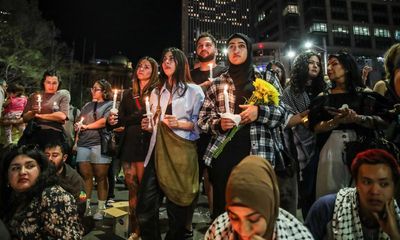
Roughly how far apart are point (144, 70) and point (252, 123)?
6.53 ft

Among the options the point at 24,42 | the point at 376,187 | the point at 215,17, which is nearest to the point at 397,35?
the point at 215,17

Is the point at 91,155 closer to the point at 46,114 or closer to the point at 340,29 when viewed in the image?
the point at 46,114

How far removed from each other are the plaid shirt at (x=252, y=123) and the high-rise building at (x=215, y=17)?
11838cm

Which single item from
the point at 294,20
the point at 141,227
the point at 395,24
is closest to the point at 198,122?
the point at 141,227

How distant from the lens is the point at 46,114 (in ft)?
17.5

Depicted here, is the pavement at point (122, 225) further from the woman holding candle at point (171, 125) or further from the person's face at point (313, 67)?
the person's face at point (313, 67)

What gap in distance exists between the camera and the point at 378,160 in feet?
7.82

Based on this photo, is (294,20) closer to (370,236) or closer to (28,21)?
(28,21)

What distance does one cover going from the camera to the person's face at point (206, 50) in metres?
4.96

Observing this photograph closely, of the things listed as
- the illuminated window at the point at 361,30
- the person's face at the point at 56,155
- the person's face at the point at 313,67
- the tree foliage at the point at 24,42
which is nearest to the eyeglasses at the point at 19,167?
the person's face at the point at 56,155

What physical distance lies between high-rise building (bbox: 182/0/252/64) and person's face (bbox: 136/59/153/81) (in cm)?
11724

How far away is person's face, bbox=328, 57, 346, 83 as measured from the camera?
12.2ft

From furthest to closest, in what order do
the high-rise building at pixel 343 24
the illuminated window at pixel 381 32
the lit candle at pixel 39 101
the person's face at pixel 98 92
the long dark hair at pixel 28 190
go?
the illuminated window at pixel 381 32 → the high-rise building at pixel 343 24 → the person's face at pixel 98 92 → the lit candle at pixel 39 101 → the long dark hair at pixel 28 190

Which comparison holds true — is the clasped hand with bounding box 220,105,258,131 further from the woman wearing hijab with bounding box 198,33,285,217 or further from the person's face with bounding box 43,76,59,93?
the person's face with bounding box 43,76,59,93
